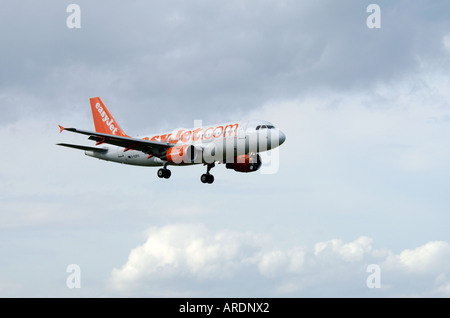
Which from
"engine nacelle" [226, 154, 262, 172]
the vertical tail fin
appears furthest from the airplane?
the vertical tail fin

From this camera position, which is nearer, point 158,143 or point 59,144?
point 158,143

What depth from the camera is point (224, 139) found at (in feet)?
159

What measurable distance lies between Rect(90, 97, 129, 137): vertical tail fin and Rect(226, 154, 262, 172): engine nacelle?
14266 mm

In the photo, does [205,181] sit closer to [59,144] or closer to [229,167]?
[229,167]

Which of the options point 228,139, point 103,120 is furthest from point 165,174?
point 103,120

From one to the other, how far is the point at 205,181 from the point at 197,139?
4293 millimetres

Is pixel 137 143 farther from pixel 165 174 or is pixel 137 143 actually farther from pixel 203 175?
pixel 203 175

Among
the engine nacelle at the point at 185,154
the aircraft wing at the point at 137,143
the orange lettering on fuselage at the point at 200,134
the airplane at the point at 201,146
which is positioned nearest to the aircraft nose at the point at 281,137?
the airplane at the point at 201,146

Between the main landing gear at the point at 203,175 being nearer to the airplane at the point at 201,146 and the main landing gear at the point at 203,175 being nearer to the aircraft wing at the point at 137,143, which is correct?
the airplane at the point at 201,146

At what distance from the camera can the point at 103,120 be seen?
6272cm

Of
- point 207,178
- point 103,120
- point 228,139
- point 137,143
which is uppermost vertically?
point 103,120

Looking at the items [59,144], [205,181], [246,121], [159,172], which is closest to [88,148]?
[59,144]

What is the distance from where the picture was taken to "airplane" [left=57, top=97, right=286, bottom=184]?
47.4m

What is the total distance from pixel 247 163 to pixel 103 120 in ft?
59.7
